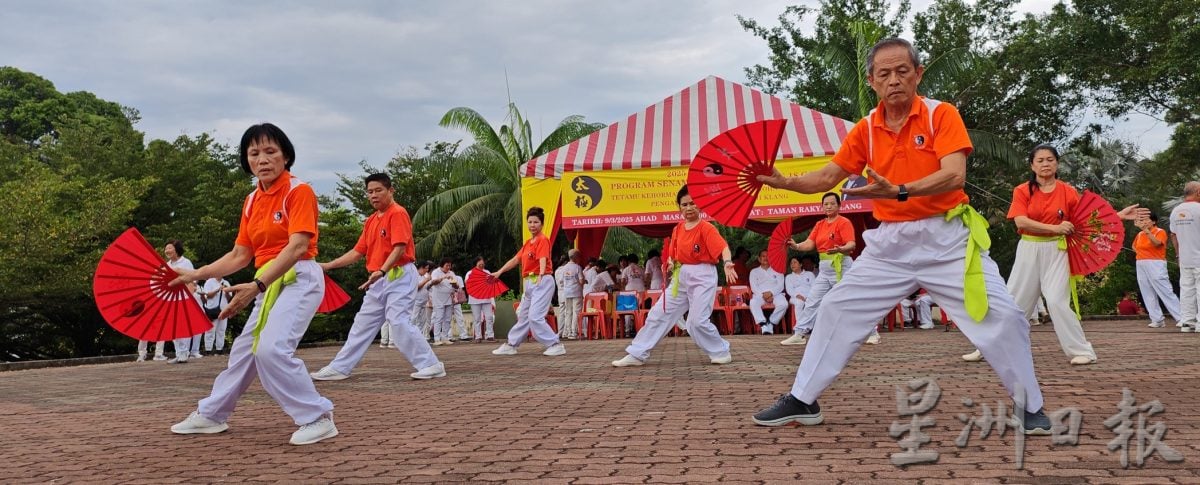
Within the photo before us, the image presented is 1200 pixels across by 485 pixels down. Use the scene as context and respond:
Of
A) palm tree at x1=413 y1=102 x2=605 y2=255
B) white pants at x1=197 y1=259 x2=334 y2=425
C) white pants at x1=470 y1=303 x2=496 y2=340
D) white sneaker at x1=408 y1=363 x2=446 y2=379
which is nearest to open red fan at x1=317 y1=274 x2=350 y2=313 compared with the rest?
white pants at x1=197 y1=259 x2=334 y2=425

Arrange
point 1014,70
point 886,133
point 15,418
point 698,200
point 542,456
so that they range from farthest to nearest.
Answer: point 1014,70 → point 15,418 → point 698,200 → point 886,133 → point 542,456

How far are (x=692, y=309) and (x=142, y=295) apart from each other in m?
5.03

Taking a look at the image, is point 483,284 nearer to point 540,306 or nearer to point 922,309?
point 540,306

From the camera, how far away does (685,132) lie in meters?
17.4

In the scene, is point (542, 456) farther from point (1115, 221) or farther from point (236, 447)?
point (1115, 221)

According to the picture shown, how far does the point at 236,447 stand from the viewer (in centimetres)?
457

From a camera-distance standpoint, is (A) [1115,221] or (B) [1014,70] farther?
(B) [1014,70]

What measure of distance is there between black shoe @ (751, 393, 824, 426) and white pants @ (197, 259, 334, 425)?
2.27m

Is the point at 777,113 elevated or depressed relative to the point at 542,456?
elevated

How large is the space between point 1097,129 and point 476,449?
26703 millimetres

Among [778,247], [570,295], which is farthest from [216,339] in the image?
[778,247]

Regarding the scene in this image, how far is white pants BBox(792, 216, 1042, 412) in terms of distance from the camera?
4.03 meters

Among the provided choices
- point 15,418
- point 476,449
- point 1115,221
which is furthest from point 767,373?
point 15,418

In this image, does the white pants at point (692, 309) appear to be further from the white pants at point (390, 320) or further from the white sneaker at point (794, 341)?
the white sneaker at point (794, 341)
